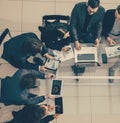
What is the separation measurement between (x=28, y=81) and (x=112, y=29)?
70.9 inches

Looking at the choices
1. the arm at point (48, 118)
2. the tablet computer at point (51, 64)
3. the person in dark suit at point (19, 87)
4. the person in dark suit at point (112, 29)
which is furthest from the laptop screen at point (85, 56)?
the arm at point (48, 118)

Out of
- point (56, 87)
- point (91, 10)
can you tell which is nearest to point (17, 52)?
point (56, 87)

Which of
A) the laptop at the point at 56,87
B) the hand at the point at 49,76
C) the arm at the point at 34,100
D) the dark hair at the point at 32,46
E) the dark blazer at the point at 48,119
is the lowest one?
the dark blazer at the point at 48,119

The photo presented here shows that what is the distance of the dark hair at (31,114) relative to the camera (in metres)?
4.32

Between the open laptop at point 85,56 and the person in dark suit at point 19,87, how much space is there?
0.68 meters

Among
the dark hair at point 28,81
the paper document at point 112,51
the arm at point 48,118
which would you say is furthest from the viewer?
the paper document at point 112,51

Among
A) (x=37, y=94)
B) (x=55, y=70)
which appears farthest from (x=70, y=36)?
(x=37, y=94)

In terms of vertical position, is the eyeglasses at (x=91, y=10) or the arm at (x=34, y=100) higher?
the eyeglasses at (x=91, y=10)

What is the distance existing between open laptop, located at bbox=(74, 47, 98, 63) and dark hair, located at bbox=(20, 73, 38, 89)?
3.00 ft

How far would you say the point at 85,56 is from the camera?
15.9 feet

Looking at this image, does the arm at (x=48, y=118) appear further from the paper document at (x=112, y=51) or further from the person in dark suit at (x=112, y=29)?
the paper document at (x=112, y=51)

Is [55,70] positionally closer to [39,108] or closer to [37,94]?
[37,94]

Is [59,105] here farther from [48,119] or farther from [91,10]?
[91,10]

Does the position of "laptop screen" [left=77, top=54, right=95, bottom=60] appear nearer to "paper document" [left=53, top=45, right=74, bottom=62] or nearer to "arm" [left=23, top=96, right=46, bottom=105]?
"paper document" [left=53, top=45, right=74, bottom=62]
